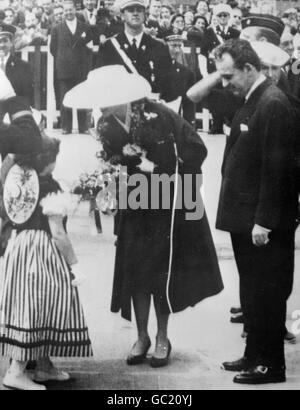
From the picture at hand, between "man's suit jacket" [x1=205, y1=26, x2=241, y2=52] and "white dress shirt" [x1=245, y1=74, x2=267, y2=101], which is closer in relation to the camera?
"white dress shirt" [x1=245, y1=74, x2=267, y2=101]

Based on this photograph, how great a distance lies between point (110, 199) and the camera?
4891 millimetres

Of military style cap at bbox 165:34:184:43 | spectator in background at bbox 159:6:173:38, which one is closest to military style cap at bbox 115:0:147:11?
spectator in background at bbox 159:6:173:38

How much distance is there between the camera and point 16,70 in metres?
4.94

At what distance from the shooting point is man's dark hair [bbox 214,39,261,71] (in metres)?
4.55

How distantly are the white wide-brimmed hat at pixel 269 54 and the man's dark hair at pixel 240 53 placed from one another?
5.9 inches

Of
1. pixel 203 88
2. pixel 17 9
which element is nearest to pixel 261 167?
pixel 203 88

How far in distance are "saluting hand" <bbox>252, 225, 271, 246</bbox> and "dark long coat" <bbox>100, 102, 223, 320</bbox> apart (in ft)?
1.45

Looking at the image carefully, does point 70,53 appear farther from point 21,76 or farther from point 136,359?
point 136,359

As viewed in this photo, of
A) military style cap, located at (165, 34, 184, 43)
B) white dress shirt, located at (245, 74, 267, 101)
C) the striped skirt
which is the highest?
military style cap, located at (165, 34, 184, 43)

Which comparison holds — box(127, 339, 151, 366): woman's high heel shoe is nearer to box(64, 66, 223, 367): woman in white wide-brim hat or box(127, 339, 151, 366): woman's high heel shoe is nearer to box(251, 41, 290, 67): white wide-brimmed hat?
box(64, 66, 223, 367): woman in white wide-brim hat

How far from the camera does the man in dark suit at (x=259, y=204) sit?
4.42 metres

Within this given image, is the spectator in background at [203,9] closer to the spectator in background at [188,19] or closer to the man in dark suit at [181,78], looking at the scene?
the spectator in background at [188,19]

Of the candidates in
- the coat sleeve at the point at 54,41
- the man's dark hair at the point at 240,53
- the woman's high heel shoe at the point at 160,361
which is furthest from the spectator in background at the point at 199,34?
the woman's high heel shoe at the point at 160,361
